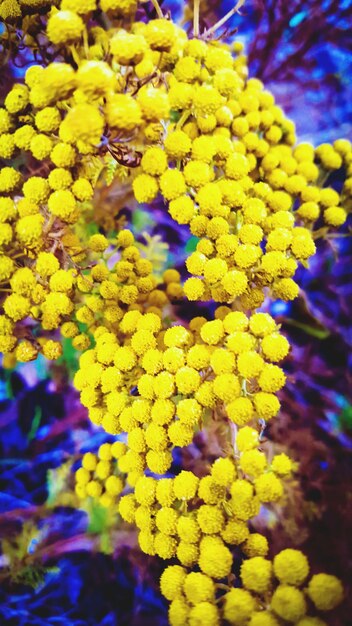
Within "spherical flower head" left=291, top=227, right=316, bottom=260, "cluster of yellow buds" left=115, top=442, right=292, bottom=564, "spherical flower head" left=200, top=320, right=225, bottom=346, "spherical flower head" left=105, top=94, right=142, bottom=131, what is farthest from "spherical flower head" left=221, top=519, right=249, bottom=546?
"spherical flower head" left=105, top=94, right=142, bottom=131

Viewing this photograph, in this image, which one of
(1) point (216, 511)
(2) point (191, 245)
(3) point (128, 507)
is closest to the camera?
(1) point (216, 511)

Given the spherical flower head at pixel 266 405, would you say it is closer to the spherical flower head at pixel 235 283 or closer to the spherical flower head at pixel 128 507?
the spherical flower head at pixel 235 283

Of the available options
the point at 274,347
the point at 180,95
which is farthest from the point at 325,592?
the point at 180,95

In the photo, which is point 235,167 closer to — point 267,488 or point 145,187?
point 145,187

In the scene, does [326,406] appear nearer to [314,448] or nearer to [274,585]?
[314,448]

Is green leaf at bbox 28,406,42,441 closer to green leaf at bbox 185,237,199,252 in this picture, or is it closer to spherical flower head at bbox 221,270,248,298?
green leaf at bbox 185,237,199,252

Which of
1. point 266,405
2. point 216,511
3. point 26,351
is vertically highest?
point 26,351

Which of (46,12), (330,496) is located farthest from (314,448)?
(46,12)
